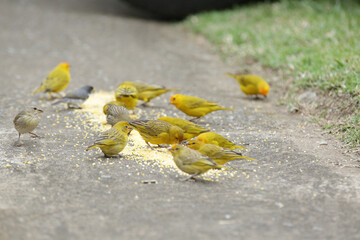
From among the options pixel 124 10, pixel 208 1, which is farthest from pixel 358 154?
pixel 124 10

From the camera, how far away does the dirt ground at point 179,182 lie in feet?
10.3

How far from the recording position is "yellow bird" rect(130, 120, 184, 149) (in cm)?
457

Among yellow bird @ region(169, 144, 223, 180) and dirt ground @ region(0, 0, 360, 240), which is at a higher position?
yellow bird @ region(169, 144, 223, 180)

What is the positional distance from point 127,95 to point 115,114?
686 millimetres

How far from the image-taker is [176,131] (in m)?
4.55

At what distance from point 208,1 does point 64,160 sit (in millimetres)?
8786

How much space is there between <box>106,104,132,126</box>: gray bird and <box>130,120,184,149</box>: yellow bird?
1.92 ft

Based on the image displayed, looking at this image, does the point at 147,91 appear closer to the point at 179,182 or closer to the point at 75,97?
the point at 75,97

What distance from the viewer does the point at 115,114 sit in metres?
5.20

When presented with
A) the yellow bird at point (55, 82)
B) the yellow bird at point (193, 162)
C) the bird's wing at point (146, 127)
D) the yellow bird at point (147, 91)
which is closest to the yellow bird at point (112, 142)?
the bird's wing at point (146, 127)

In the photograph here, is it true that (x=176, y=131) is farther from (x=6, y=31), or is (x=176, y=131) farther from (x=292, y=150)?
(x=6, y=31)

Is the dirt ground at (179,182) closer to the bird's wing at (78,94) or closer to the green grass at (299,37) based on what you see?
the bird's wing at (78,94)

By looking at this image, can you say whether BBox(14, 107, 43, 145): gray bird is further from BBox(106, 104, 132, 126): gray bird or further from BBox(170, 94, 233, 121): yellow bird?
BBox(170, 94, 233, 121): yellow bird

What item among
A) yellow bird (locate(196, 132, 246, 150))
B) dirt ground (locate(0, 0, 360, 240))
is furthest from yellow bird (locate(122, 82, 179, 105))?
yellow bird (locate(196, 132, 246, 150))
